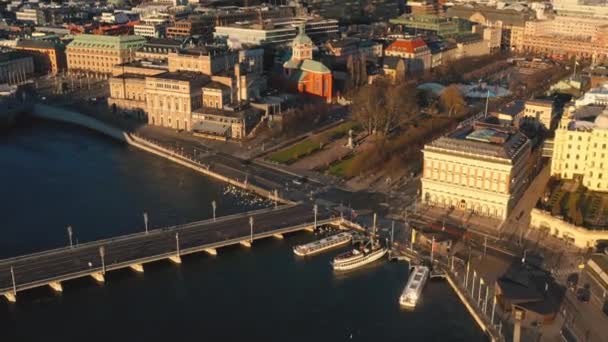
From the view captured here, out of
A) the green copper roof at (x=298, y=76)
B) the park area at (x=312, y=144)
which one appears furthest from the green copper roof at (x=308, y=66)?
the park area at (x=312, y=144)

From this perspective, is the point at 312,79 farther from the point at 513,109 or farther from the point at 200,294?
the point at 200,294

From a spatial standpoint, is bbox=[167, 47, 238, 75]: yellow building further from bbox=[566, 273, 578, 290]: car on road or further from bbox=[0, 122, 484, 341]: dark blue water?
bbox=[566, 273, 578, 290]: car on road

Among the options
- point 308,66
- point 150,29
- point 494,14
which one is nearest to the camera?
point 308,66

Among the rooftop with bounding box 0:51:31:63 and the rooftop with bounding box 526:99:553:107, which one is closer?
the rooftop with bounding box 526:99:553:107

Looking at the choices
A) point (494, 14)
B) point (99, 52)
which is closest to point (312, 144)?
point (99, 52)

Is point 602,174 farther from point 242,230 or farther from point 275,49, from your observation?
point 275,49

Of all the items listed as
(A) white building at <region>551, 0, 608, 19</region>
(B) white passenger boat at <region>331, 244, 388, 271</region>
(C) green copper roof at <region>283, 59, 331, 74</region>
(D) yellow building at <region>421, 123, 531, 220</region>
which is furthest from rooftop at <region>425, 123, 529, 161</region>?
(A) white building at <region>551, 0, 608, 19</region>
